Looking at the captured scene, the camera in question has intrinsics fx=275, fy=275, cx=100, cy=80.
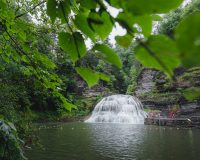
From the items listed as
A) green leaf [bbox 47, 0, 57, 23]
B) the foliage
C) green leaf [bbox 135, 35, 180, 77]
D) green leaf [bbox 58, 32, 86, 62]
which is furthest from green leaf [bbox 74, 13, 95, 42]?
the foliage

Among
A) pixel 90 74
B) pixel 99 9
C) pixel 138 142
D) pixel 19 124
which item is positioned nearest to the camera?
pixel 99 9

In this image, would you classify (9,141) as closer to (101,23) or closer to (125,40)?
(101,23)

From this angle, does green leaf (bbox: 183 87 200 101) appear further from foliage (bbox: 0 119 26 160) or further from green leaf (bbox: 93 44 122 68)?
foliage (bbox: 0 119 26 160)

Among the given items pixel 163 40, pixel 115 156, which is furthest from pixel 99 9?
pixel 115 156

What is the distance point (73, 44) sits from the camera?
2.86 ft

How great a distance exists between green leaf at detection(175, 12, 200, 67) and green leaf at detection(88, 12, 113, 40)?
39 cm

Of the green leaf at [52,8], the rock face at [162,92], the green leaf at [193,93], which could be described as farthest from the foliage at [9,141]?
the rock face at [162,92]

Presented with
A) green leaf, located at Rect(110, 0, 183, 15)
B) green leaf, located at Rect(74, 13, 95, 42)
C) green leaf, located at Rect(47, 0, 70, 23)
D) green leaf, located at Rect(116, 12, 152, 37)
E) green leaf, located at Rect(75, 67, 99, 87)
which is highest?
green leaf, located at Rect(47, 0, 70, 23)

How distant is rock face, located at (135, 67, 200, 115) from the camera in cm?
2386

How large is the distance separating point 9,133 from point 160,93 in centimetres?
2569

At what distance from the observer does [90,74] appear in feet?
2.77

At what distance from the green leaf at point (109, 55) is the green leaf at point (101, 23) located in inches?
2.2

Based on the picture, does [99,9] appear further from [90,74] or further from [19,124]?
[19,124]

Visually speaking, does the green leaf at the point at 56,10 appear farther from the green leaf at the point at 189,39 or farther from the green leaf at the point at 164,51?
the green leaf at the point at 189,39
